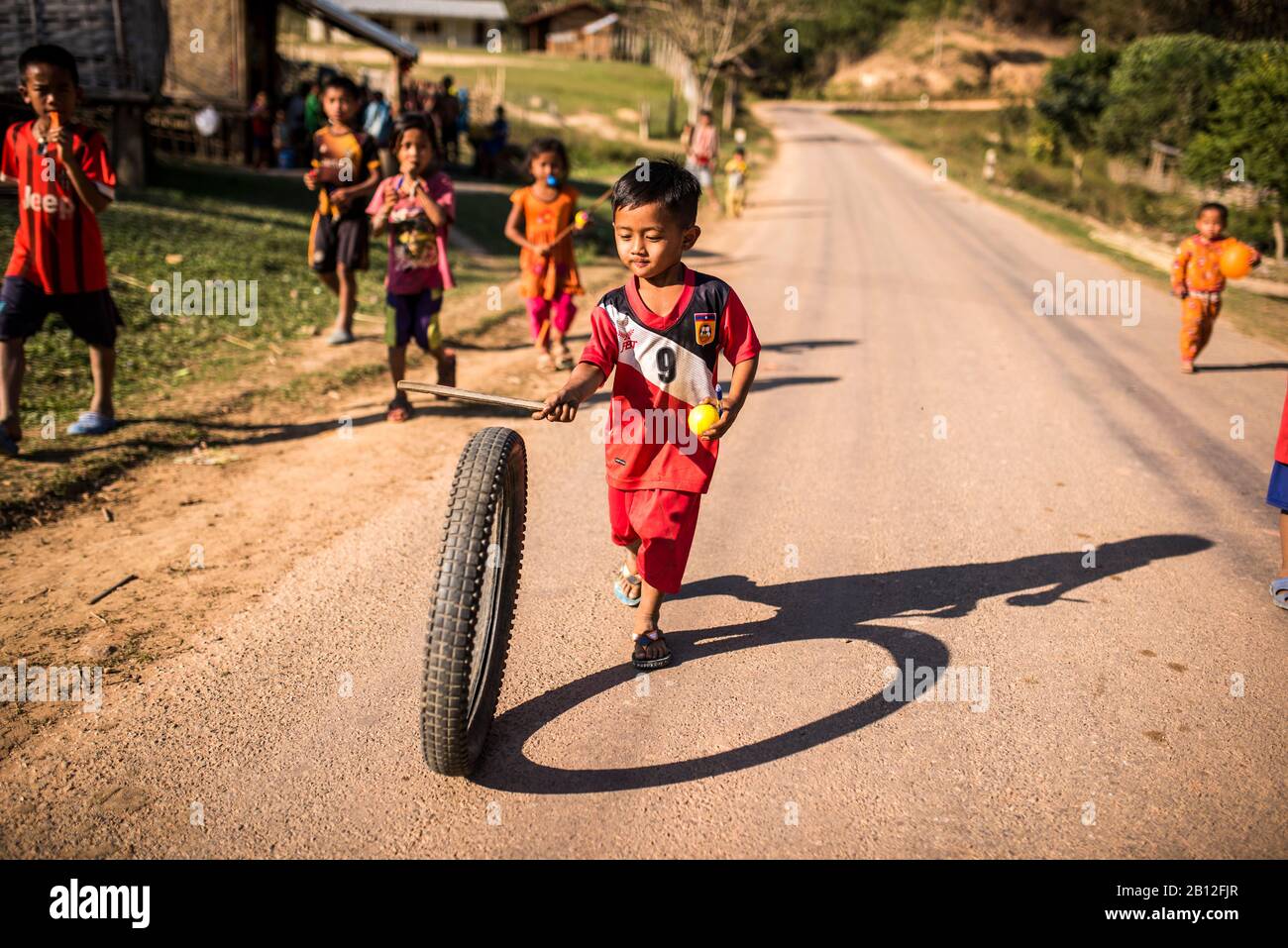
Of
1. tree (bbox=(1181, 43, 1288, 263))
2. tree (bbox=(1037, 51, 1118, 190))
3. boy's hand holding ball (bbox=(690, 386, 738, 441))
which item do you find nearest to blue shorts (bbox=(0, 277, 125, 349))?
boy's hand holding ball (bbox=(690, 386, 738, 441))

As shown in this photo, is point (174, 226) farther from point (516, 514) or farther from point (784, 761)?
point (784, 761)

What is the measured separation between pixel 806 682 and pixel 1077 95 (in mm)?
38440

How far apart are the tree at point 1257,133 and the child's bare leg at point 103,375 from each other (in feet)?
54.9

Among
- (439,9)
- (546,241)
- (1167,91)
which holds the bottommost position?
(546,241)

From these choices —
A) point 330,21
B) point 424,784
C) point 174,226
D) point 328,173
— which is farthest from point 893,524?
point 330,21

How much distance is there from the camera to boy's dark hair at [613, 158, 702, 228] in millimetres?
3277

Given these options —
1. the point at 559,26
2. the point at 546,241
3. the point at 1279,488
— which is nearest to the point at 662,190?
the point at 1279,488

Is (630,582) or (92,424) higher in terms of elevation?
(92,424)

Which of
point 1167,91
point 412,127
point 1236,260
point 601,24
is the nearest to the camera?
point 412,127

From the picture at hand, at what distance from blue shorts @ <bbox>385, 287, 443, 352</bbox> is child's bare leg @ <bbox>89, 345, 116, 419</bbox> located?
5.37 ft

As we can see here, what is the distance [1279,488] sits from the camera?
14.7 feet

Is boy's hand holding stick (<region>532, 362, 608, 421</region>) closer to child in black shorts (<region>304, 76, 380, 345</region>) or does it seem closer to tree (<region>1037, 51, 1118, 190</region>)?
child in black shorts (<region>304, 76, 380, 345</region>)

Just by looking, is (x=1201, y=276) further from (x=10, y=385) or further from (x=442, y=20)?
(x=442, y=20)
